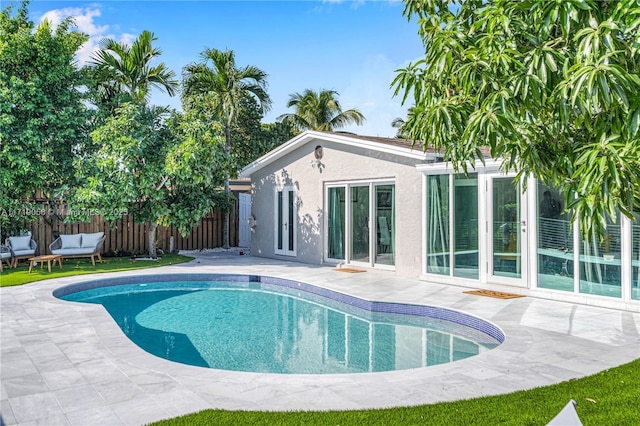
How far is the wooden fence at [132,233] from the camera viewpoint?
1523cm

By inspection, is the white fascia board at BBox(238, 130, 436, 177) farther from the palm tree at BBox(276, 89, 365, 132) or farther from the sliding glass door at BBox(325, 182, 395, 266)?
the palm tree at BBox(276, 89, 365, 132)

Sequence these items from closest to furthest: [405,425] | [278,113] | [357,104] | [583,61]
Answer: [583,61] → [405,425] → [278,113] → [357,104]

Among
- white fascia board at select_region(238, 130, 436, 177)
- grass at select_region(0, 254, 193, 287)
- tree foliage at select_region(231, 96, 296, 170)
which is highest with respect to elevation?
tree foliage at select_region(231, 96, 296, 170)

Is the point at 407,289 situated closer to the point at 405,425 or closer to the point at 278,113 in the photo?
the point at 405,425

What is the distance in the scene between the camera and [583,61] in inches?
100

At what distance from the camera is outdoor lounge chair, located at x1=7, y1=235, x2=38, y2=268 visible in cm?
1355

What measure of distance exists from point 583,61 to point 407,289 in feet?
25.6

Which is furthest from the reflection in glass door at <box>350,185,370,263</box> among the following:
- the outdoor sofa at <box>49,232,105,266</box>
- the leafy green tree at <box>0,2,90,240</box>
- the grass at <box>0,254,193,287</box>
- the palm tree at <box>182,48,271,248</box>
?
the leafy green tree at <box>0,2,90,240</box>

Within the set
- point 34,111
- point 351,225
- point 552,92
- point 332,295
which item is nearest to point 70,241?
point 34,111

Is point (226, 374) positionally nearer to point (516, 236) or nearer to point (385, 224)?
point (516, 236)

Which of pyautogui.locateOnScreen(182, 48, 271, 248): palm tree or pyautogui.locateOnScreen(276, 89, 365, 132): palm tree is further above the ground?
pyautogui.locateOnScreen(276, 89, 365, 132): palm tree

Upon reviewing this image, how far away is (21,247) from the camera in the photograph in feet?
45.2

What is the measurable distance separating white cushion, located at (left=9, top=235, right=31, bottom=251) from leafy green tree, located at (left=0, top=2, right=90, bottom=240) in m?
0.66

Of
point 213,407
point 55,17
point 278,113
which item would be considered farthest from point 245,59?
point 213,407
